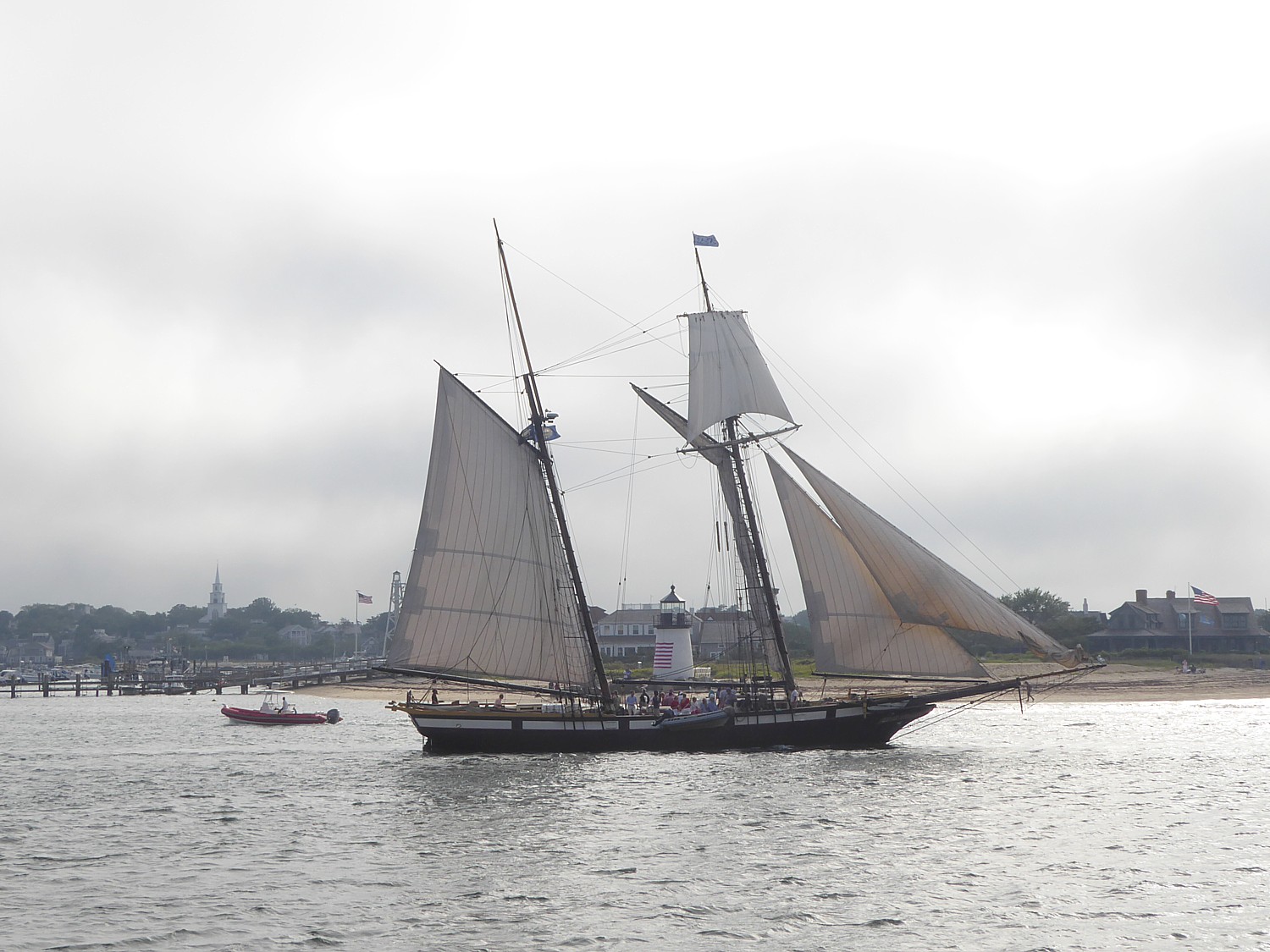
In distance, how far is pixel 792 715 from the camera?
170 ft

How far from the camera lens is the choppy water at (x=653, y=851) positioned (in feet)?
76.6

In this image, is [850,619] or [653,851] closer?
[653,851]

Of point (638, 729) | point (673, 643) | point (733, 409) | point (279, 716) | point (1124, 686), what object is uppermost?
point (733, 409)

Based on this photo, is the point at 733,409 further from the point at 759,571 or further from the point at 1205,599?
the point at 1205,599

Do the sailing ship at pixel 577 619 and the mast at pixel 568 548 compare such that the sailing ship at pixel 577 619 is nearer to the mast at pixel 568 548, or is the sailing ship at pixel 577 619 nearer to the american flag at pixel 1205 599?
the mast at pixel 568 548

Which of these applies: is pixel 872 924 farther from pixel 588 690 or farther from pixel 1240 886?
pixel 588 690

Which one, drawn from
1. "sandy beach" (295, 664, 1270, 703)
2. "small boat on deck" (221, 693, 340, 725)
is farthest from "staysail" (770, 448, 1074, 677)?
"small boat on deck" (221, 693, 340, 725)

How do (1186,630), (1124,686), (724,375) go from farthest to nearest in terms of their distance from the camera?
Answer: (1186,630) → (1124,686) → (724,375)

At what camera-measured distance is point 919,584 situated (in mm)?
49312

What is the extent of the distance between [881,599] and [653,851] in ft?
73.4

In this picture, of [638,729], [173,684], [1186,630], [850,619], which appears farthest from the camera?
[173,684]

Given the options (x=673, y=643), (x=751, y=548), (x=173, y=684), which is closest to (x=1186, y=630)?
(x=673, y=643)

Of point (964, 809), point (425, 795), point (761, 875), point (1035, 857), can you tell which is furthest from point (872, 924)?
point (425, 795)

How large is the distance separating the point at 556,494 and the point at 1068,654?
861 inches
